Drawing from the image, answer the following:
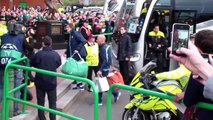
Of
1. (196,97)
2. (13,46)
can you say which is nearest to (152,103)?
(13,46)

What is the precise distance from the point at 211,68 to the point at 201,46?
31 cm

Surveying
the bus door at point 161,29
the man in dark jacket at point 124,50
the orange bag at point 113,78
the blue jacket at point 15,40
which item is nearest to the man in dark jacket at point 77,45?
the man in dark jacket at point 124,50

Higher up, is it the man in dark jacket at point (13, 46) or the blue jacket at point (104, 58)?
the man in dark jacket at point (13, 46)

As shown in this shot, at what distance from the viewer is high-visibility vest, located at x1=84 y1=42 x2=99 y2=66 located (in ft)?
31.2

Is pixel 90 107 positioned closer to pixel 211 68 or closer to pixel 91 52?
pixel 91 52

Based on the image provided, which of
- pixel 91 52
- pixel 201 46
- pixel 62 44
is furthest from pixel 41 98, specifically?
pixel 62 44

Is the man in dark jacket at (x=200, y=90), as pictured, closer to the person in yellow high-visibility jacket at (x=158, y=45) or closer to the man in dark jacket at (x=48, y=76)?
the man in dark jacket at (x=48, y=76)

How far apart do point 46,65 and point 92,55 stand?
3.23 m

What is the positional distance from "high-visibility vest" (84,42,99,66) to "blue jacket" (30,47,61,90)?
3046mm

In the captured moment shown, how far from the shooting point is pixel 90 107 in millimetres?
8477

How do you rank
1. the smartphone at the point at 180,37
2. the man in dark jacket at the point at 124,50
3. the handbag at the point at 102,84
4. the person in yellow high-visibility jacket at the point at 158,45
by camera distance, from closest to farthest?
the smartphone at the point at 180,37 → the handbag at the point at 102,84 → the man in dark jacket at the point at 124,50 → the person in yellow high-visibility jacket at the point at 158,45

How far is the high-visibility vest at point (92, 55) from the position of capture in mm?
9500

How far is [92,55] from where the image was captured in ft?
31.2

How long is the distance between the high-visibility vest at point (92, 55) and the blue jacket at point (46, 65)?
3.05 m
